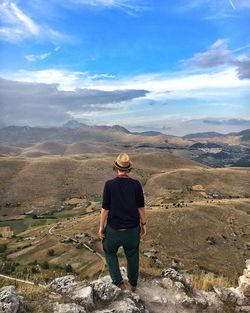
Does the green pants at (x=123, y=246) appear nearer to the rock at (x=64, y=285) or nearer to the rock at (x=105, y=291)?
the rock at (x=105, y=291)

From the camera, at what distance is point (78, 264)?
52.2 metres

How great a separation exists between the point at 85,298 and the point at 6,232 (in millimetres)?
91074

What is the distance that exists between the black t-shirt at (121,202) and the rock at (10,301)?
3.08 m

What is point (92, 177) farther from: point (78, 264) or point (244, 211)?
point (78, 264)

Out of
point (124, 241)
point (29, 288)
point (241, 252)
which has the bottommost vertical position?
point (241, 252)

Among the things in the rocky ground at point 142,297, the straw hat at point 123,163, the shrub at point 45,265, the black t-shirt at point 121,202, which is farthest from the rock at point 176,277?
the shrub at point 45,265

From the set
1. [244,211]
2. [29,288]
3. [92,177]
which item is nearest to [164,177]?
[92,177]

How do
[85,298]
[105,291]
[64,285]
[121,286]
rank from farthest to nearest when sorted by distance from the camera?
[64,285] < [121,286] < [105,291] < [85,298]

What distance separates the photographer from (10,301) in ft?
33.6

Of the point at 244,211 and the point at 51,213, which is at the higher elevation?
the point at 244,211

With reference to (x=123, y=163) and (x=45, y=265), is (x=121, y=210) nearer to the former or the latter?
(x=123, y=163)

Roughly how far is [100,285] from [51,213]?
380 ft

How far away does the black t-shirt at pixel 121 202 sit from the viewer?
11.7 m

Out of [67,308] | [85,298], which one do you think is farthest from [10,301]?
[85,298]
